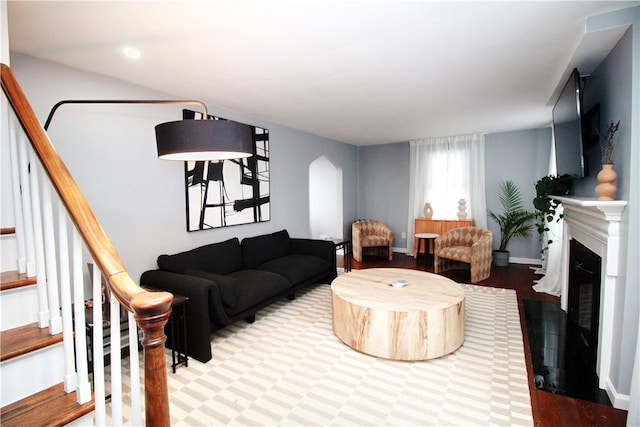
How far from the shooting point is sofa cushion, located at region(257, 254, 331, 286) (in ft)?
12.5

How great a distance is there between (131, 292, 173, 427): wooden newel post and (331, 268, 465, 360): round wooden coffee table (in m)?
1.94

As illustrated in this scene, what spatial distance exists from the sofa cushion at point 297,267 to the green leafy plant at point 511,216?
11.4ft

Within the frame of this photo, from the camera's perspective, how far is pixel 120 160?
286cm

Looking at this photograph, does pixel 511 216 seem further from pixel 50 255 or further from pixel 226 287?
pixel 50 255

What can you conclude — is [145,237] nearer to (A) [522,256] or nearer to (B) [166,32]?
(B) [166,32]

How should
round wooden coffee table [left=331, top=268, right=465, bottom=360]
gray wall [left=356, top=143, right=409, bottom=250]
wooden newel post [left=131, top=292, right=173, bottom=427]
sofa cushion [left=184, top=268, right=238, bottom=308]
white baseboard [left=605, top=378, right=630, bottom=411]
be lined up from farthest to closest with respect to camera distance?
gray wall [left=356, top=143, right=409, bottom=250] < sofa cushion [left=184, top=268, right=238, bottom=308] < round wooden coffee table [left=331, top=268, right=465, bottom=360] < white baseboard [left=605, top=378, right=630, bottom=411] < wooden newel post [left=131, top=292, right=173, bottom=427]

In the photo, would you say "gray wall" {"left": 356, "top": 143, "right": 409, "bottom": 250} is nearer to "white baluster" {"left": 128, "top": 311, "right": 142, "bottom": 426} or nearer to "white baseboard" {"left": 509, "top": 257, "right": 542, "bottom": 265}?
"white baseboard" {"left": 509, "top": 257, "right": 542, "bottom": 265}

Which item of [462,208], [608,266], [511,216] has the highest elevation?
[462,208]

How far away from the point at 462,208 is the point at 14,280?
20.5 feet

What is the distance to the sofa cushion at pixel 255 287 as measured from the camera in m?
3.02

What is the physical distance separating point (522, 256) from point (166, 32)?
6.42 metres

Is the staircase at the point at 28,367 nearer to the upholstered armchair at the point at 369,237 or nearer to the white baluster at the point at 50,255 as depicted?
the white baluster at the point at 50,255

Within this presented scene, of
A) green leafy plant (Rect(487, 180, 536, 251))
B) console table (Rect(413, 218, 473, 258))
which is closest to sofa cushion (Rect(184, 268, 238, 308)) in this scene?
console table (Rect(413, 218, 473, 258))

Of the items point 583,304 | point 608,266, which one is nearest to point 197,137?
point 608,266
